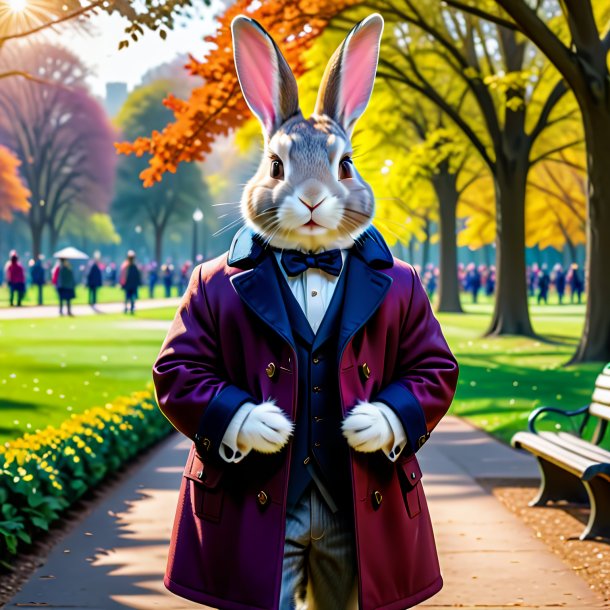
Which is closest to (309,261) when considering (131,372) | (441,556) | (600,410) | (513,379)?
(441,556)

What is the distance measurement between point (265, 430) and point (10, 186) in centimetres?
5002

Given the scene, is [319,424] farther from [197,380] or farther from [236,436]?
[197,380]

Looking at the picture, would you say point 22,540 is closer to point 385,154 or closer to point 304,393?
point 304,393

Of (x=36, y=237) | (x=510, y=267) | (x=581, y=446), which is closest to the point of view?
(x=581, y=446)

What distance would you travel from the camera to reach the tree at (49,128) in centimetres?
5372

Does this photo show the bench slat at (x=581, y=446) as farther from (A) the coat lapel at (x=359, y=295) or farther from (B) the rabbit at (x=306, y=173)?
(B) the rabbit at (x=306, y=173)

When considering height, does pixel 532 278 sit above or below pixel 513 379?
above

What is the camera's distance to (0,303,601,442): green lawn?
1150cm

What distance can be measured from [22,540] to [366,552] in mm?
3454

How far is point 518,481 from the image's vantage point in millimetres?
8312

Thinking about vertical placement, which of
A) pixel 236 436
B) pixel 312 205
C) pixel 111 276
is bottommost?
pixel 236 436

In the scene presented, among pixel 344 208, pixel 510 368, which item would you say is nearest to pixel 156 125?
pixel 510 368

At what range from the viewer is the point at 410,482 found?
3.41 meters

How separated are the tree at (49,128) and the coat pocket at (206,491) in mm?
49193
